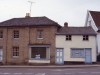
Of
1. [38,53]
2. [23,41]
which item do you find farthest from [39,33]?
[38,53]

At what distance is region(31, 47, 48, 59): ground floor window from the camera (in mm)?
54406

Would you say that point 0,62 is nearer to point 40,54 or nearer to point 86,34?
point 40,54

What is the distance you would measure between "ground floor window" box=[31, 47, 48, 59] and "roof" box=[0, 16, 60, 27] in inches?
152

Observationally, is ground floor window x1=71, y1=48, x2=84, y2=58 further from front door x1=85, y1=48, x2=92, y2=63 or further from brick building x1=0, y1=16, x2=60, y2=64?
brick building x1=0, y1=16, x2=60, y2=64

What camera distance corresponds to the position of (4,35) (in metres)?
56.2

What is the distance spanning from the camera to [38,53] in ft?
179

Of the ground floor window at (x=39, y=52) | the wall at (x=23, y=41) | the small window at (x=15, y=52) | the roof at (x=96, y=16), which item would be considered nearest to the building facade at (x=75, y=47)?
the wall at (x=23, y=41)

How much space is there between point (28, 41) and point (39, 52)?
8.15ft

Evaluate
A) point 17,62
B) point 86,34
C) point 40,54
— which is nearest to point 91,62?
point 86,34

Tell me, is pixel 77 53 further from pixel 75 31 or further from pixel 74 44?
pixel 75 31

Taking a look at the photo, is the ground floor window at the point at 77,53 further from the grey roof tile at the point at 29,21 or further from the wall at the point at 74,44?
the grey roof tile at the point at 29,21

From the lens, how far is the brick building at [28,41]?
5441 centimetres

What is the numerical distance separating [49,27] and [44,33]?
120 centimetres

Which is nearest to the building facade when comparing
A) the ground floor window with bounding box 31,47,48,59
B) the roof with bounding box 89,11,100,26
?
the ground floor window with bounding box 31,47,48,59
